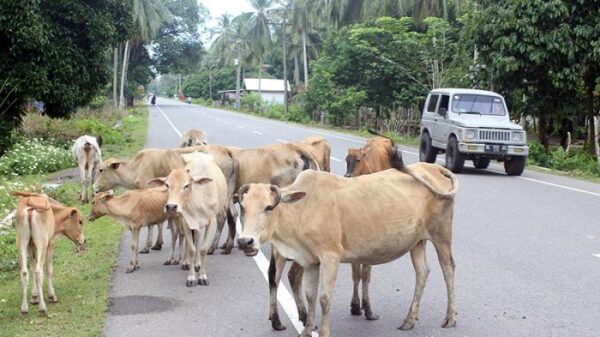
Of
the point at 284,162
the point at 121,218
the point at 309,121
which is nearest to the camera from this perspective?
the point at 121,218

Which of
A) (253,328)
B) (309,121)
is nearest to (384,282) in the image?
(253,328)

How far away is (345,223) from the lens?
5672mm

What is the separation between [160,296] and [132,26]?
13.3 meters

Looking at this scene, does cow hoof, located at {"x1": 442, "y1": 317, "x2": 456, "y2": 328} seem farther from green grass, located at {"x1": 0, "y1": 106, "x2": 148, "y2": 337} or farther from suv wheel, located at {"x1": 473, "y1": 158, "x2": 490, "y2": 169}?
suv wheel, located at {"x1": 473, "y1": 158, "x2": 490, "y2": 169}

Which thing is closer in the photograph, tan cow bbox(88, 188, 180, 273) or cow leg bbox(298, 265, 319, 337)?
cow leg bbox(298, 265, 319, 337)

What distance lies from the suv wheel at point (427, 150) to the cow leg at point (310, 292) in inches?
630

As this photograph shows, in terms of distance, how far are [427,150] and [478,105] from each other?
2.21 m

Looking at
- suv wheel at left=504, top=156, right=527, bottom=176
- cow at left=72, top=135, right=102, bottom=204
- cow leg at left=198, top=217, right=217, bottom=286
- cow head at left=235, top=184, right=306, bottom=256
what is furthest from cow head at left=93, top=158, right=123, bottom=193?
suv wheel at left=504, top=156, right=527, bottom=176

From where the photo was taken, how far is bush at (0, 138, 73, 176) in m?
16.2

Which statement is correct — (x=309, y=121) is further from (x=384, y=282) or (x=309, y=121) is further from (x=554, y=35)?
(x=384, y=282)

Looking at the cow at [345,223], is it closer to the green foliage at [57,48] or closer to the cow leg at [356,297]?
the cow leg at [356,297]

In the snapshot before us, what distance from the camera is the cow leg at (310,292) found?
220 inches

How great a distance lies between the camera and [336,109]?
42844 millimetres

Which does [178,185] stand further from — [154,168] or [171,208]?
[154,168]
